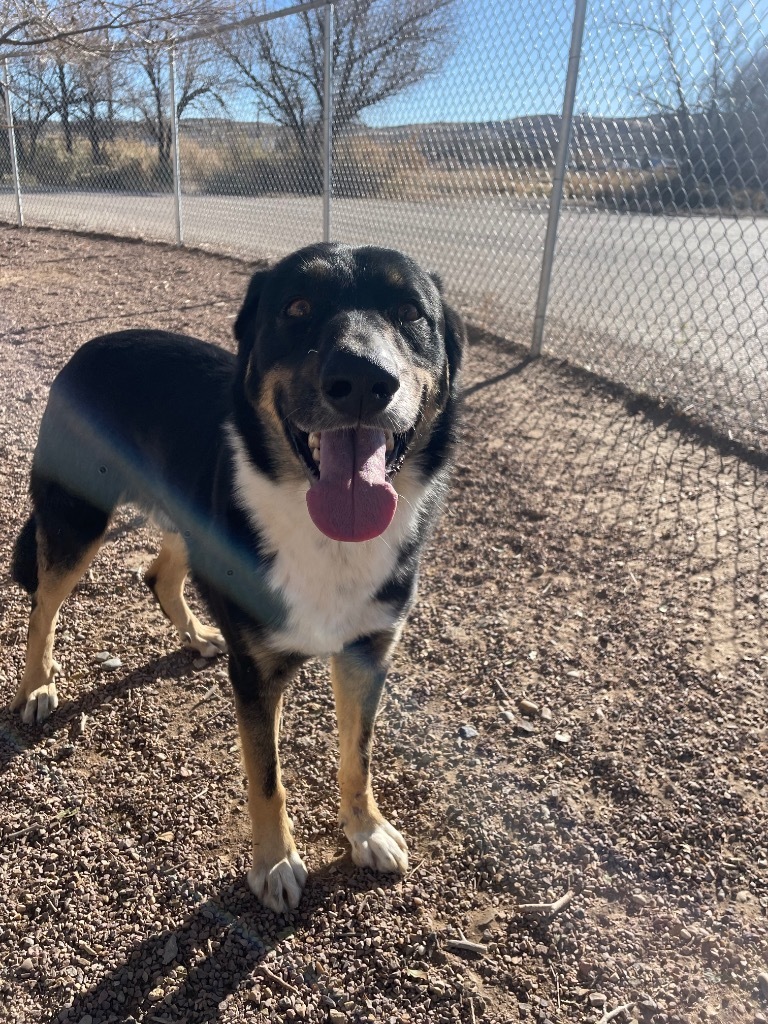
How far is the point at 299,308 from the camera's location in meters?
2.08

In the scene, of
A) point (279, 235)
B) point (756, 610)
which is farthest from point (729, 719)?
point (279, 235)

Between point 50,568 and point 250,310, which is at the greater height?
point 250,310

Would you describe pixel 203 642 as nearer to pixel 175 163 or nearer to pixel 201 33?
pixel 201 33

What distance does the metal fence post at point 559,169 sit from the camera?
5266 millimetres

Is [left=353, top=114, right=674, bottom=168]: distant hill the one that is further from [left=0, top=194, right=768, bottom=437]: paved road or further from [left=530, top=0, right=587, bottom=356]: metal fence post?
[left=0, top=194, right=768, bottom=437]: paved road

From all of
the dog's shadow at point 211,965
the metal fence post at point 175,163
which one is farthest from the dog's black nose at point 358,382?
the metal fence post at point 175,163

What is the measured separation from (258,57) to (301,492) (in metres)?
8.97

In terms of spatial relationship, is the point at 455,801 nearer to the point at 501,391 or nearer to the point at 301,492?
the point at 301,492

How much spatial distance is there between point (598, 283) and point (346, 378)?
5.23 metres

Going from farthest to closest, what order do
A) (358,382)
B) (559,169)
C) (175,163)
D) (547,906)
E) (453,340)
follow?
1. (175,163)
2. (559,169)
3. (453,340)
4. (547,906)
5. (358,382)

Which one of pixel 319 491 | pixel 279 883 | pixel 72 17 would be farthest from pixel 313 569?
pixel 72 17

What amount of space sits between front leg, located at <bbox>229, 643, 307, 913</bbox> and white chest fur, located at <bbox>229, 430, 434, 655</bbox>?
0.11 m

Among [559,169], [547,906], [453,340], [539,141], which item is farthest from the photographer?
[539,141]

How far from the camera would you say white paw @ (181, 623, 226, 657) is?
2.89 m
